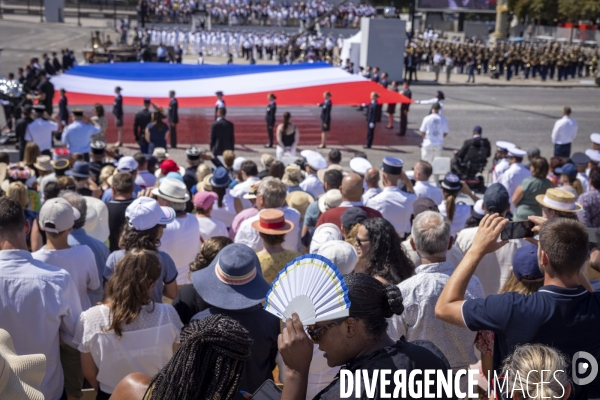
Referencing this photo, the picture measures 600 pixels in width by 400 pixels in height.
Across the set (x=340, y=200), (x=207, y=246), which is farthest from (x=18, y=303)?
(x=340, y=200)

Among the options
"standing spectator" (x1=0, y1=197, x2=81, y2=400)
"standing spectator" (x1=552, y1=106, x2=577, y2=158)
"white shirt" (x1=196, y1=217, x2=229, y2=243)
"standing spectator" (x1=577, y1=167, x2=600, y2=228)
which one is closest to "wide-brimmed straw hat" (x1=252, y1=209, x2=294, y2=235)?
"white shirt" (x1=196, y1=217, x2=229, y2=243)

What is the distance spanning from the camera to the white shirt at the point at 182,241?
4.95 metres

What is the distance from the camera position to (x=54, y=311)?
11.3 feet

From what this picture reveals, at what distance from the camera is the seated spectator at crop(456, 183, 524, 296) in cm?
488

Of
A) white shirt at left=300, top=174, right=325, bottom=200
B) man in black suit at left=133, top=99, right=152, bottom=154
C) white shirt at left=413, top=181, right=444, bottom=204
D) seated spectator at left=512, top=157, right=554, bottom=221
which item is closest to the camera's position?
white shirt at left=413, top=181, right=444, bottom=204

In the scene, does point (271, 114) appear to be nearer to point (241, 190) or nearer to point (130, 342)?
point (241, 190)

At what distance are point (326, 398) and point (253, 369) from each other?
119 centimetres

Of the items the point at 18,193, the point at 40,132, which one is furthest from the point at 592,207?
the point at 40,132

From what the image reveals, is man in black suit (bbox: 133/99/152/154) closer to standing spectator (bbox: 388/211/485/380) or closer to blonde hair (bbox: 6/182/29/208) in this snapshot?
blonde hair (bbox: 6/182/29/208)

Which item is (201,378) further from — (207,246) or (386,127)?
(386,127)

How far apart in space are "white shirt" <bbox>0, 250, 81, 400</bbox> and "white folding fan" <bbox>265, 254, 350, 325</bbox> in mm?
1634

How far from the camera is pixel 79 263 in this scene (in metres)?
3.99

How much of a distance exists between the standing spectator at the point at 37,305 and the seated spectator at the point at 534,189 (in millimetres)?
4971

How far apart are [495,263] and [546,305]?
2275 mm
